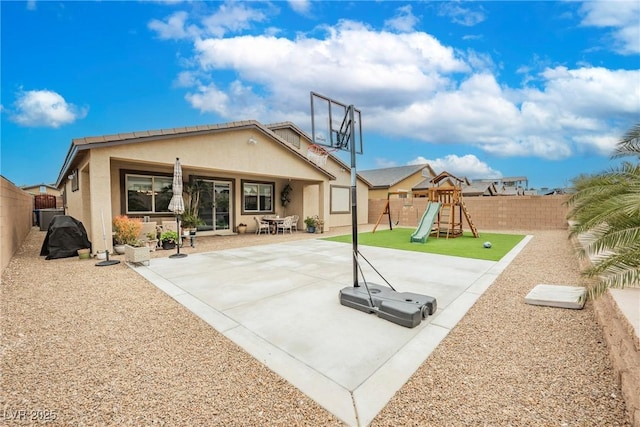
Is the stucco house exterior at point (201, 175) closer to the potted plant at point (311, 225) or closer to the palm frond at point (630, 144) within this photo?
the potted plant at point (311, 225)

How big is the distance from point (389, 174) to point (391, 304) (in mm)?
27567

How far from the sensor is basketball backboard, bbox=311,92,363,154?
4.76 m

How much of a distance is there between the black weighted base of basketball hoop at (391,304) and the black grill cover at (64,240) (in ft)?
26.0

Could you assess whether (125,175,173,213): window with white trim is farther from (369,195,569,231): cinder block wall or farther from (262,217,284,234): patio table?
(369,195,569,231): cinder block wall

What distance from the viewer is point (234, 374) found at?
2.57m

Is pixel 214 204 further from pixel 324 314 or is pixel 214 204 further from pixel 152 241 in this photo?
pixel 324 314

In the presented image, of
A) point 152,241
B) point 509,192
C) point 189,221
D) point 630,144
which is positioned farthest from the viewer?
point 509,192

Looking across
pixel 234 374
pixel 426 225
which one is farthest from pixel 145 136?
pixel 426 225

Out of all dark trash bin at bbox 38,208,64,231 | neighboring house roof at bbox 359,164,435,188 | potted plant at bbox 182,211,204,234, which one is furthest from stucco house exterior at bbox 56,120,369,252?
neighboring house roof at bbox 359,164,435,188

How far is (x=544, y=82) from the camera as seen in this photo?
11.8m

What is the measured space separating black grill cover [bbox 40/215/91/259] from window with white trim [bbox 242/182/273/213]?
6.47 metres

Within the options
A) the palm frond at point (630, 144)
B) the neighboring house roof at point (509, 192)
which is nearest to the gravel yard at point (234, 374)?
the palm frond at point (630, 144)

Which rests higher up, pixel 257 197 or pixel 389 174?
pixel 389 174

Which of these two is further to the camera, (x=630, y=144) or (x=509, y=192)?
(x=509, y=192)
